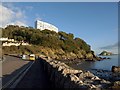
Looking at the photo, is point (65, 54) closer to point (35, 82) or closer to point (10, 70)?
point (10, 70)

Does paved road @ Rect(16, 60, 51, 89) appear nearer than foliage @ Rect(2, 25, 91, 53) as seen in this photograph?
Yes

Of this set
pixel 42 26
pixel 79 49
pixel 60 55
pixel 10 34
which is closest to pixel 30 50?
pixel 60 55

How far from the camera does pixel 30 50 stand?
395 ft

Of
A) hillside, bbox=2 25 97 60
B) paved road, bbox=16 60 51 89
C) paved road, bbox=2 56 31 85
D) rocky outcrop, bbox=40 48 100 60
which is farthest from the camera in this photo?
hillside, bbox=2 25 97 60

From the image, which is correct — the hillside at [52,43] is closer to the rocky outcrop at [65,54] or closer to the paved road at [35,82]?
the rocky outcrop at [65,54]

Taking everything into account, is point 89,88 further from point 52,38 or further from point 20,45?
point 52,38

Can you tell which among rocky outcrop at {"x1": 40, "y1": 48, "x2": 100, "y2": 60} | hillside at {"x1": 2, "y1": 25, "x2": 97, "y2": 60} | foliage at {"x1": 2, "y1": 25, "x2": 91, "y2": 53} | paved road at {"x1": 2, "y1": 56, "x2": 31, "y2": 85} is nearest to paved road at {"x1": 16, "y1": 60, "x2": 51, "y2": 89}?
paved road at {"x1": 2, "y1": 56, "x2": 31, "y2": 85}

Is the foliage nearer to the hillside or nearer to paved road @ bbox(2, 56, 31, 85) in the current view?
the hillside

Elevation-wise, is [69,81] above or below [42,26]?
below

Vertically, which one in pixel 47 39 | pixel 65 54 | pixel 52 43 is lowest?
pixel 65 54

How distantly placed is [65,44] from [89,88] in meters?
145

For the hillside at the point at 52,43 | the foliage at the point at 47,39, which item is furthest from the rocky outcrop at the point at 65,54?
the foliage at the point at 47,39

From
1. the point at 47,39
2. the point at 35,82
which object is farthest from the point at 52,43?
the point at 35,82

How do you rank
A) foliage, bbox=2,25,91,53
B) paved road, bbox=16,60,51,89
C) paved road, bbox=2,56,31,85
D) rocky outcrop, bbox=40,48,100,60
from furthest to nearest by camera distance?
foliage, bbox=2,25,91,53 → rocky outcrop, bbox=40,48,100,60 → paved road, bbox=2,56,31,85 → paved road, bbox=16,60,51,89
